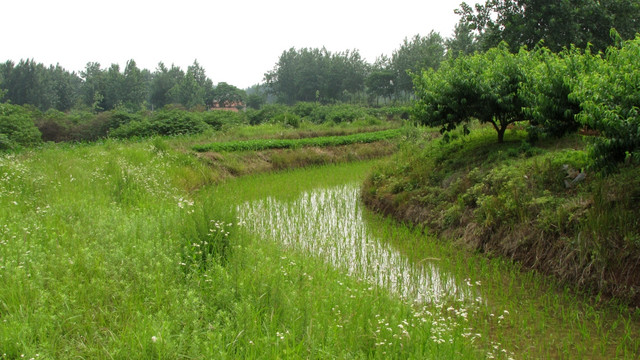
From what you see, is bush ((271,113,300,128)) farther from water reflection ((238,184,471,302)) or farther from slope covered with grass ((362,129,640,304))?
slope covered with grass ((362,129,640,304))

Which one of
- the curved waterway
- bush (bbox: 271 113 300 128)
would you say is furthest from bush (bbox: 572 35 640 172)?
bush (bbox: 271 113 300 128)

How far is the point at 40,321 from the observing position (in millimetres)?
3676

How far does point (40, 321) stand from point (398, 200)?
7274mm

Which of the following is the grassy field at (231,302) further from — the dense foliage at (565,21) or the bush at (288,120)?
the dense foliage at (565,21)

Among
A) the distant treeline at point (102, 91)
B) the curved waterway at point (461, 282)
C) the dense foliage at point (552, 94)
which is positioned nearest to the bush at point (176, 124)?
the curved waterway at point (461, 282)

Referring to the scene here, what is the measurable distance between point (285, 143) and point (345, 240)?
10.2 metres

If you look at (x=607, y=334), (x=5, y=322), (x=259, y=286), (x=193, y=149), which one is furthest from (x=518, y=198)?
(x=193, y=149)

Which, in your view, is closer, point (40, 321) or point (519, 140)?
point (40, 321)

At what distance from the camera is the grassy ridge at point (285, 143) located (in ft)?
52.1

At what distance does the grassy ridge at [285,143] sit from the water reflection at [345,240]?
17.6 feet

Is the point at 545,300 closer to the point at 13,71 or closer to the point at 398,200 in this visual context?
the point at 398,200

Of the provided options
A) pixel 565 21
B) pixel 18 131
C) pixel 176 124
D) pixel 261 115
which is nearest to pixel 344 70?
pixel 261 115

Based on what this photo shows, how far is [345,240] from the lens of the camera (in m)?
7.70

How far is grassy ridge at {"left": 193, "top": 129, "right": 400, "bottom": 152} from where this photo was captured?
1588 cm
